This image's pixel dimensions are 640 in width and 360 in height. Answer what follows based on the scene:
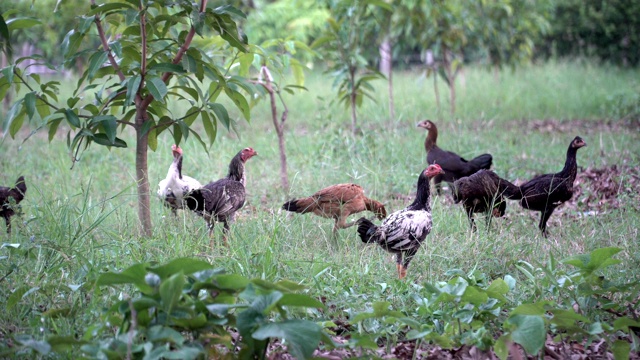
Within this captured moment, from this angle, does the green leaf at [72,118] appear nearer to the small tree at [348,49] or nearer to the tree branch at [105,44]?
the tree branch at [105,44]

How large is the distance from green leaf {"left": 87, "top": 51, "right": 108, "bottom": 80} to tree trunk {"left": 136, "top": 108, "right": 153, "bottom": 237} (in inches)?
21.1

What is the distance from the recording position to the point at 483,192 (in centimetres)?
608

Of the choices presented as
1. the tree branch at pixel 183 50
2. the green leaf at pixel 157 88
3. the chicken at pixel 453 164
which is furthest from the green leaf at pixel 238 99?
the chicken at pixel 453 164

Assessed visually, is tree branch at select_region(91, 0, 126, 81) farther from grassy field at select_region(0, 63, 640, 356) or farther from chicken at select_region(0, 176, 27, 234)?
chicken at select_region(0, 176, 27, 234)

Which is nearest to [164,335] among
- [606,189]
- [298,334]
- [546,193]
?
[298,334]

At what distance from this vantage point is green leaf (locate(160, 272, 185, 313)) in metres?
2.90

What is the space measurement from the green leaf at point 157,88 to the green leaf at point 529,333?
2551mm

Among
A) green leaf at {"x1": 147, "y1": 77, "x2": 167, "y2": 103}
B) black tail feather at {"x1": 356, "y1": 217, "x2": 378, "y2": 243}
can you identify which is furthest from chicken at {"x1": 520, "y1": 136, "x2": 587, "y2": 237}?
green leaf at {"x1": 147, "y1": 77, "x2": 167, "y2": 103}

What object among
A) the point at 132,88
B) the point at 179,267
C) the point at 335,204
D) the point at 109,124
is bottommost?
the point at 335,204

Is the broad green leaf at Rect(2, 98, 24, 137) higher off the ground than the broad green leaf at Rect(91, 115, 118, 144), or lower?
higher

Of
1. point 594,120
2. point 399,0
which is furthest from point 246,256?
point 594,120

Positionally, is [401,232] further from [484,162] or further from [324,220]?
[484,162]

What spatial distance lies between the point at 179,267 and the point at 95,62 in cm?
210

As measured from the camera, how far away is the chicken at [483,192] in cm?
608
